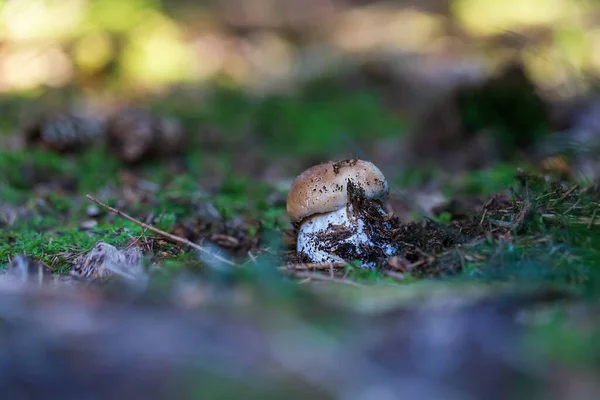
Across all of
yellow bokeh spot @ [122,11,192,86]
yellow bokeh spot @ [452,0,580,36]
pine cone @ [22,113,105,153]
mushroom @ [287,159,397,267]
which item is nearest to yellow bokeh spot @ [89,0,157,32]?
yellow bokeh spot @ [122,11,192,86]

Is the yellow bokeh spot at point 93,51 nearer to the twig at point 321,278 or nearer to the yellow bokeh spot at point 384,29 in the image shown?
the yellow bokeh spot at point 384,29

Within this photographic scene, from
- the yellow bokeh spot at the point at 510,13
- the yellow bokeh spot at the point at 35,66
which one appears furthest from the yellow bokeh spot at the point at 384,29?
the yellow bokeh spot at the point at 35,66

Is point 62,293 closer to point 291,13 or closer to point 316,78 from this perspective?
point 316,78

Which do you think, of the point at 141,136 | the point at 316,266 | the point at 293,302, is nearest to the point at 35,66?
the point at 141,136

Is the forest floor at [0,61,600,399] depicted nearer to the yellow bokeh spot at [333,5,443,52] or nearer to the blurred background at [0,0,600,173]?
the blurred background at [0,0,600,173]

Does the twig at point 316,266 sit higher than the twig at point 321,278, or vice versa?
the twig at point 316,266
